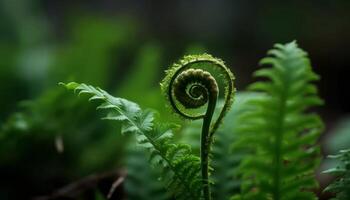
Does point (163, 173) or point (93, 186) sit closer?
point (163, 173)

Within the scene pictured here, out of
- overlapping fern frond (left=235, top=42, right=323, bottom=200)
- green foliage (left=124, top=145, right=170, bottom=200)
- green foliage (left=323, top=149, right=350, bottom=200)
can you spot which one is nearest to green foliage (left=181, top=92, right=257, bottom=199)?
green foliage (left=124, top=145, right=170, bottom=200)

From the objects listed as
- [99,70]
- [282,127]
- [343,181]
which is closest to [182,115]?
[282,127]

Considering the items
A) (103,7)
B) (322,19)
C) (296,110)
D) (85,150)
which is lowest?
(296,110)

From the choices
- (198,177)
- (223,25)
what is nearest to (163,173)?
(198,177)

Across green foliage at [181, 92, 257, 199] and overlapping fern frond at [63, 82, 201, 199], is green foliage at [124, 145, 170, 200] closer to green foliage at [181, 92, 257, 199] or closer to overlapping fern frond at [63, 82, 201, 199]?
green foliage at [181, 92, 257, 199]

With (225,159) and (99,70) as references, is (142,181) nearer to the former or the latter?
(225,159)

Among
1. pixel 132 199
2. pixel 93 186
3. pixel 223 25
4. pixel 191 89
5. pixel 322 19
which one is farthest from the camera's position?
pixel 223 25

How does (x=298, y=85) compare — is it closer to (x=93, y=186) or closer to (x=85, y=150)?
(x=93, y=186)
